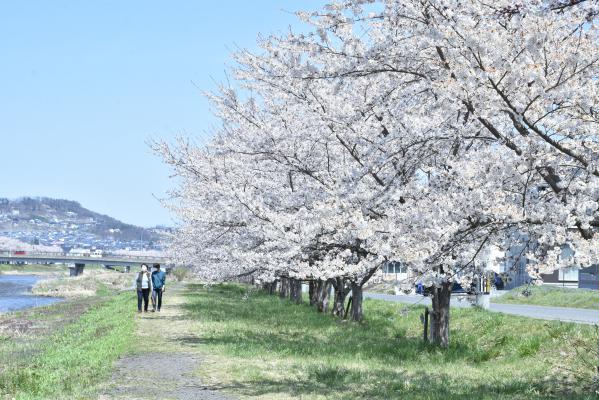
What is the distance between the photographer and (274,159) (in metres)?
16.9

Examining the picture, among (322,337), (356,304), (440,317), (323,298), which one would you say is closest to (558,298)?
(323,298)

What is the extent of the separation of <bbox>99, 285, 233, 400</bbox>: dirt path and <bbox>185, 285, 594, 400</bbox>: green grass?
39cm

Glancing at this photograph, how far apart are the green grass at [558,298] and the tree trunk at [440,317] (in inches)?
676

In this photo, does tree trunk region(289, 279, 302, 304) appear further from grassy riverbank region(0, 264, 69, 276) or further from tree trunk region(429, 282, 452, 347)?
grassy riverbank region(0, 264, 69, 276)

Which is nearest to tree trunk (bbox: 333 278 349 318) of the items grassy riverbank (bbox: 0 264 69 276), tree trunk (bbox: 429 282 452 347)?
tree trunk (bbox: 429 282 452 347)

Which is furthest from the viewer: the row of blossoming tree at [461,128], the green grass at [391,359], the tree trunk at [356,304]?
the tree trunk at [356,304]

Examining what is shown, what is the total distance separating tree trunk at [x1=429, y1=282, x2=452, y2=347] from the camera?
51.9ft

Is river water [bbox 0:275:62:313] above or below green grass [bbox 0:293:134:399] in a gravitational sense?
below

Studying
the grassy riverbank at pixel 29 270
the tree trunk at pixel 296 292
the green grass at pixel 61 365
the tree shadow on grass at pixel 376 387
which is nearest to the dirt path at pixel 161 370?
the green grass at pixel 61 365

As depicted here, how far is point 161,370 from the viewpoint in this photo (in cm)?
1268

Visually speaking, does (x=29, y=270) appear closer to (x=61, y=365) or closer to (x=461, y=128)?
(x=61, y=365)

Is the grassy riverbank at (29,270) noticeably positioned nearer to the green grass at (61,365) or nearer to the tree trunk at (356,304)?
the tree trunk at (356,304)

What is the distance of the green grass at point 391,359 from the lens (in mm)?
10984

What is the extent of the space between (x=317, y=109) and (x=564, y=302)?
25386 millimetres
